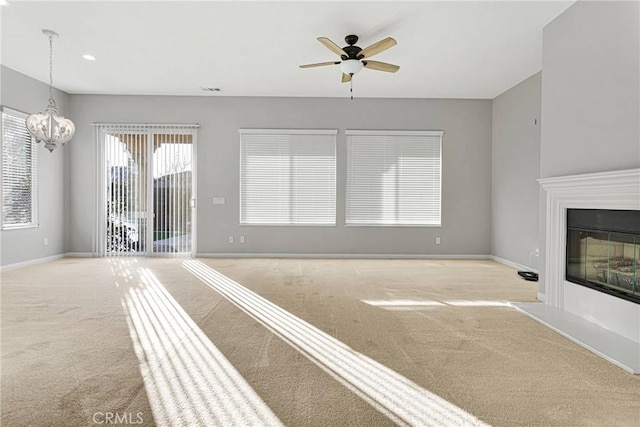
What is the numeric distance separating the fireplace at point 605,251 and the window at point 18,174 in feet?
24.2

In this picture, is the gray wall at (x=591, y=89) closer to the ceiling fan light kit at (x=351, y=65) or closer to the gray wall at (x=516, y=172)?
the gray wall at (x=516, y=172)

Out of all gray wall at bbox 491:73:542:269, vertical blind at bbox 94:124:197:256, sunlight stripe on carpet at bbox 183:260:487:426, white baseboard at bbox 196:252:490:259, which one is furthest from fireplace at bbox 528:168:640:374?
vertical blind at bbox 94:124:197:256

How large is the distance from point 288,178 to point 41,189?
422cm

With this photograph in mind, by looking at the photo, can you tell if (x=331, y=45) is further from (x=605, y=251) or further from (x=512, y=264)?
(x=512, y=264)

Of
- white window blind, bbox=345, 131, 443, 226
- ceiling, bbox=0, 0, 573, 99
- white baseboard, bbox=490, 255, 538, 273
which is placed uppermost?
ceiling, bbox=0, 0, 573, 99

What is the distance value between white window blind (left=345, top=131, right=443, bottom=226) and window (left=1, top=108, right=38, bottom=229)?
17.6 feet

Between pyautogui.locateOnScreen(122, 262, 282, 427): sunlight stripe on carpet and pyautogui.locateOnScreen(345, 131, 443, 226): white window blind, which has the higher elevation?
pyautogui.locateOnScreen(345, 131, 443, 226): white window blind

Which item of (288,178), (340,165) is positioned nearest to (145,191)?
(288,178)

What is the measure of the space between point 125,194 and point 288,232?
10.4ft

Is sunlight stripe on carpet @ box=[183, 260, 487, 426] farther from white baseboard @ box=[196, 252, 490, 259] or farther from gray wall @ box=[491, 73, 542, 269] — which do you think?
gray wall @ box=[491, 73, 542, 269]

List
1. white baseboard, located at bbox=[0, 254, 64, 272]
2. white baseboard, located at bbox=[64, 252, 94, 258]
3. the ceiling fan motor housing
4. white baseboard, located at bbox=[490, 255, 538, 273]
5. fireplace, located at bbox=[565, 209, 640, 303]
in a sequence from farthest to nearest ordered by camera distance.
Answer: white baseboard, located at bbox=[64, 252, 94, 258], white baseboard, located at bbox=[490, 255, 538, 273], white baseboard, located at bbox=[0, 254, 64, 272], the ceiling fan motor housing, fireplace, located at bbox=[565, 209, 640, 303]

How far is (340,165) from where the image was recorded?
6.91 meters

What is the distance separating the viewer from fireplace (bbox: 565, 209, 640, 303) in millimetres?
2822

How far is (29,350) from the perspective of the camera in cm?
250
